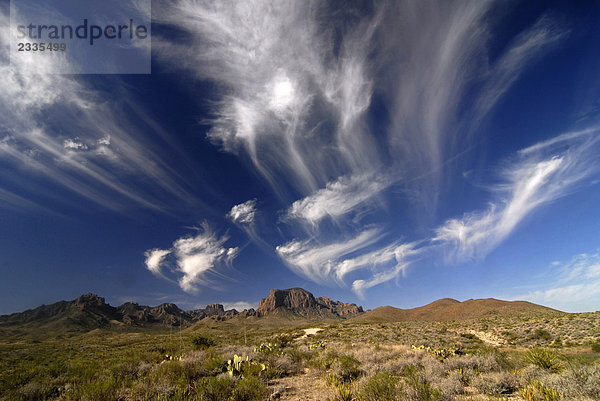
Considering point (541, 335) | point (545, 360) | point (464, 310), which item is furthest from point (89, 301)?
point (545, 360)

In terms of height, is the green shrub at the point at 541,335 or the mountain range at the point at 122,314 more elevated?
the mountain range at the point at 122,314

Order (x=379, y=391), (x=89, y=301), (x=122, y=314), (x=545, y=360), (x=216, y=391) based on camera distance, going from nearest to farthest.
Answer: (x=379, y=391) < (x=216, y=391) < (x=545, y=360) < (x=89, y=301) < (x=122, y=314)

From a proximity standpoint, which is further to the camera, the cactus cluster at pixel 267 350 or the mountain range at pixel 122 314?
the mountain range at pixel 122 314

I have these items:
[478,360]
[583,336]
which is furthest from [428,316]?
[478,360]

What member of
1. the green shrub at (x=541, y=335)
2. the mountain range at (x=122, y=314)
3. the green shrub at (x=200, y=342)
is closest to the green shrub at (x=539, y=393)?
the green shrub at (x=200, y=342)

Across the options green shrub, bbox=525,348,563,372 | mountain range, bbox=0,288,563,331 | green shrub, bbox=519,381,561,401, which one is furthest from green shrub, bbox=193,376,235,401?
mountain range, bbox=0,288,563,331

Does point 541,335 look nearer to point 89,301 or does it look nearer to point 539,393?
point 539,393

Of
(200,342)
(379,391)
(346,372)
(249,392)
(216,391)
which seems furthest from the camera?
(200,342)

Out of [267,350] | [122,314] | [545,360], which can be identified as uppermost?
[122,314]

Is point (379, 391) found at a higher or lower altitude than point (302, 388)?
higher

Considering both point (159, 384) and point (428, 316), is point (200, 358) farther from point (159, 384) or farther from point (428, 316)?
point (428, 316)

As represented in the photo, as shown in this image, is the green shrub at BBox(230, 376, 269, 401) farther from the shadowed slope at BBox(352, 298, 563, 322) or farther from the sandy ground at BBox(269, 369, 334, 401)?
the shadowed slope at BBox(352, 298, 563, 322)

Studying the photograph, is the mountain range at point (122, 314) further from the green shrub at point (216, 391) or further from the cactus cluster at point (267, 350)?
the green shrub at point (216, 391)

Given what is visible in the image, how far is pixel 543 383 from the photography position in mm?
7316
